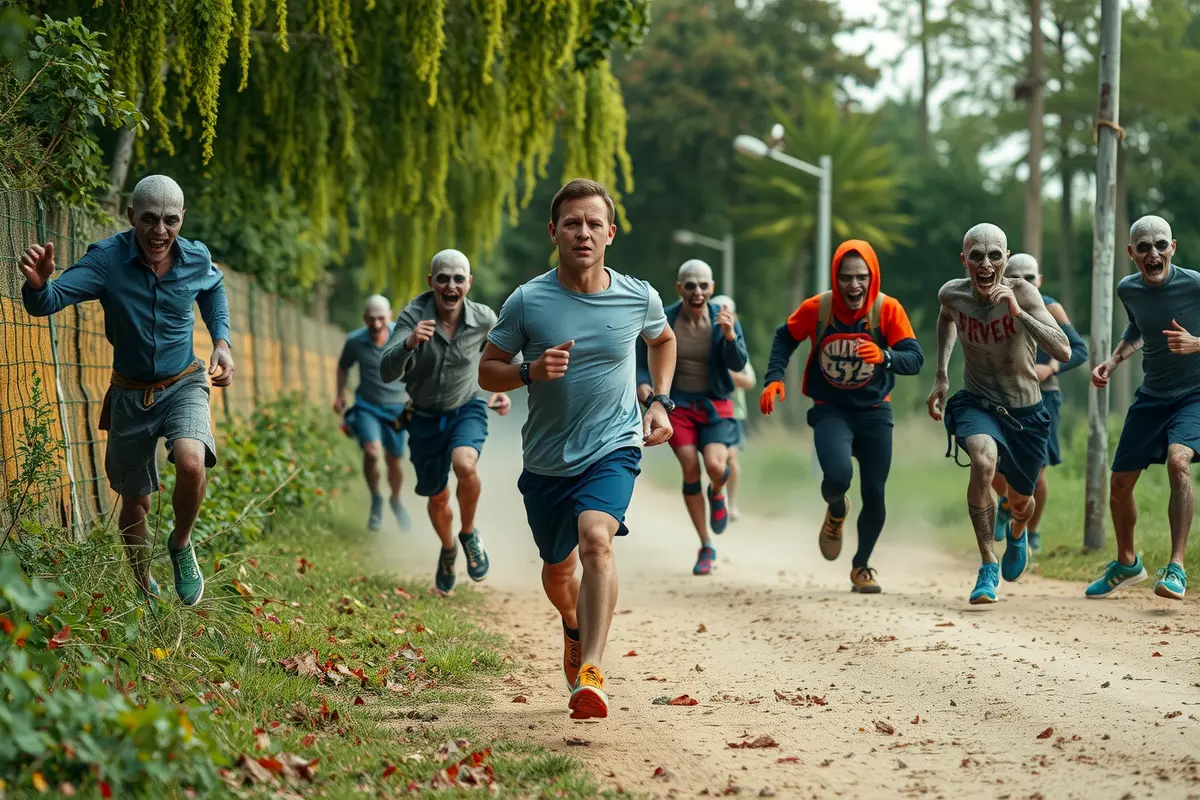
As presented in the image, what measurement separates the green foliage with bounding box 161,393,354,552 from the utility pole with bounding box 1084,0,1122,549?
20.2 feet

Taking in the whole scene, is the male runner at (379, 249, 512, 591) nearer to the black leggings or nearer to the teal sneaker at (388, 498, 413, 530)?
the black leggings

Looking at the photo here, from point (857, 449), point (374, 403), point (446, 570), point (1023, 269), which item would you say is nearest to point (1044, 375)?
point (1023, 269)

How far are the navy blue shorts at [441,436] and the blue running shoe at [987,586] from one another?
335cm

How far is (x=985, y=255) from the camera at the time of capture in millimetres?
8898

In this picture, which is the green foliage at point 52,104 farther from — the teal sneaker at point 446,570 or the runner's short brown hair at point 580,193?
the teal sneaker at point 446,570

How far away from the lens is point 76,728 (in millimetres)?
4250

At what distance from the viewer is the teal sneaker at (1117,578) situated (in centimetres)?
943

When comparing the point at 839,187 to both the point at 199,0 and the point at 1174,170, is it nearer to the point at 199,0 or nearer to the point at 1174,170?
the point at 1174,170

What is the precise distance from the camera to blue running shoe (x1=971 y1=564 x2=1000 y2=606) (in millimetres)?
9164

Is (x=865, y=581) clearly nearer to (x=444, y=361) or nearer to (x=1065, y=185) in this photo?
(x=444, y=361)

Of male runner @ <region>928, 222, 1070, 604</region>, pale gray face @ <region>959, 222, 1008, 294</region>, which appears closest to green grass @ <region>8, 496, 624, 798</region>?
male runner @ <region>928, 222, 1070, 604</region>

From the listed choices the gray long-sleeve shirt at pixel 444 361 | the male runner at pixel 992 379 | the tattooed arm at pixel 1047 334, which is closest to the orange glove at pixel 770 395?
the male runner at pixel 992 379

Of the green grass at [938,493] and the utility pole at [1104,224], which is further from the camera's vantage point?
the green grass at [938,493]

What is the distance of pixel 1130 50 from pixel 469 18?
24.0 metres
